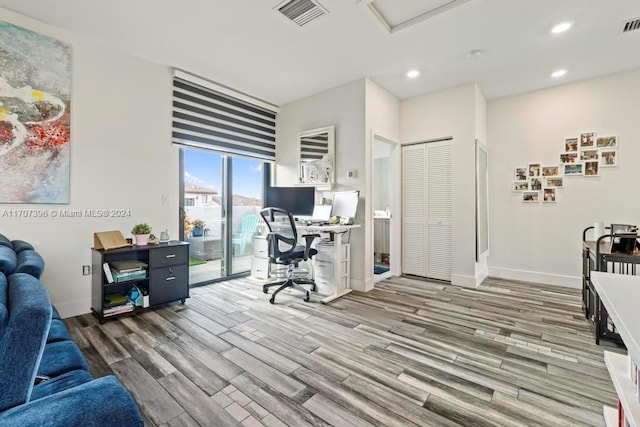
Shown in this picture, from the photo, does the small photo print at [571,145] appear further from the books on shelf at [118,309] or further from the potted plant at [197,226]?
the books on shelf at [118,309]

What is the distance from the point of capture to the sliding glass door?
151 inches

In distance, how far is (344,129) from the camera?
3918 millimetres

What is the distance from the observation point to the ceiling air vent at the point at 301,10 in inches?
93.9

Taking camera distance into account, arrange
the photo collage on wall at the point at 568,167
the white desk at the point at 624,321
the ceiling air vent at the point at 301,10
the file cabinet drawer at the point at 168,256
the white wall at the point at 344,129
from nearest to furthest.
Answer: the white desk at the point at 624,321, the ceiling air vent at the point at 301,10, the file cabinet drawer at the point at 168,256, the photo collage on wall at the point at 568,167, the white wall at the point at 344,129

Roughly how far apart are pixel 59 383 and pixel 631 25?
4887mm

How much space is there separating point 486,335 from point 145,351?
2.80m

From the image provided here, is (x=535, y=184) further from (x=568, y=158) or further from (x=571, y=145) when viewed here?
(x=571, y=145)

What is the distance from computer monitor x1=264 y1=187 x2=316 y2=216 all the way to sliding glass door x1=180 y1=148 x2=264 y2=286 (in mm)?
493

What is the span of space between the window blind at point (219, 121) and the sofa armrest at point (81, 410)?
3.27m

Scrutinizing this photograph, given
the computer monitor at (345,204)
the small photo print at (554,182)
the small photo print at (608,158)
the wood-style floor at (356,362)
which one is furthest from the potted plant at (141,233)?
the small photo print at (608,158)

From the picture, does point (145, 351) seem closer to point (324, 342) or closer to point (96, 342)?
point (96, 342)

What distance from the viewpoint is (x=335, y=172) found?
4.03 m

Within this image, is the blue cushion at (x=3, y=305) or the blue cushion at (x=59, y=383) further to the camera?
the blue cushion at (x=59, y=383)

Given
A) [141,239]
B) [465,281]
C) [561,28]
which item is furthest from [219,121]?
[465,281]
